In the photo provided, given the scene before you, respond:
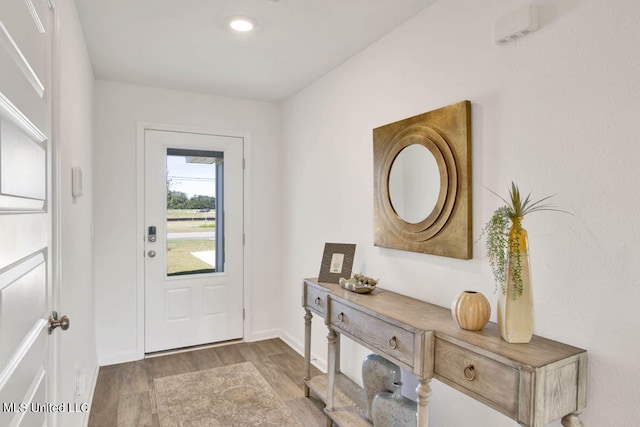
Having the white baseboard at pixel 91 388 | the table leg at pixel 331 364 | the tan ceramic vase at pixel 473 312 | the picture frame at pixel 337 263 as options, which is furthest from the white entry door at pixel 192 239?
the tan ceramic vase at pixel 473 312

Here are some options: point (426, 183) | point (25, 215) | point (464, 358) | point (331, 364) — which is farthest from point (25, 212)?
point (331, 364)

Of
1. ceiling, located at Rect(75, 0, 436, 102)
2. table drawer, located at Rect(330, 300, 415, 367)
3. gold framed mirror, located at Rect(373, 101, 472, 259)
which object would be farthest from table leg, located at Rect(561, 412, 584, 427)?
ceiling, located at Rect(75, 0, 436, 102)

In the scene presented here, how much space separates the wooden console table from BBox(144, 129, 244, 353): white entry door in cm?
174

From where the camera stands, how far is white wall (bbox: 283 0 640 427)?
130cm

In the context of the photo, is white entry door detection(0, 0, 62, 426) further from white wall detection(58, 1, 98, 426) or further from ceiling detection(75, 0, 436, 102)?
ceiling detection(75, 0, 436, 102)

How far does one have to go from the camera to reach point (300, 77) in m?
3.21

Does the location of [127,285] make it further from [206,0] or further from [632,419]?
[632,419]

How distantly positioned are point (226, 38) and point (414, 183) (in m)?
1.51

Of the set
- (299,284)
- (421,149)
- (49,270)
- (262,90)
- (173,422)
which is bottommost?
(173,422)

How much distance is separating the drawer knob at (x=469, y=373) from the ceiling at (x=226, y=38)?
1787 millimetres

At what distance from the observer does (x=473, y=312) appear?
155 centimetres

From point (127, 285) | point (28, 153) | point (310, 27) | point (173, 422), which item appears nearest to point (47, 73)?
point (28, 153)

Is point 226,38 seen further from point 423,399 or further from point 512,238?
point 423,399

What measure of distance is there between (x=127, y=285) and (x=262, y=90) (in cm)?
210
